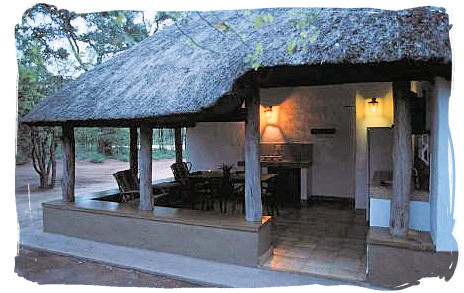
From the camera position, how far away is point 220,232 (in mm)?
4941

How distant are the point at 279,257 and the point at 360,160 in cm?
388

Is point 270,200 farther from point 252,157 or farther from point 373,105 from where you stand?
point 252,157

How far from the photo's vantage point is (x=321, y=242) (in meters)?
5.61

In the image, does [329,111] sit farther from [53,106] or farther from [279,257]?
[53,106]

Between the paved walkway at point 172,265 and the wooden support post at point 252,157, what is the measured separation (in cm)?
78

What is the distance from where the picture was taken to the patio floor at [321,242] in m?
4.55

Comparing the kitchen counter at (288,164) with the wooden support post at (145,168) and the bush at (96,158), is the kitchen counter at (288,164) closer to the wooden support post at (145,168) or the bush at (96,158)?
the wooden support post at (145,168)

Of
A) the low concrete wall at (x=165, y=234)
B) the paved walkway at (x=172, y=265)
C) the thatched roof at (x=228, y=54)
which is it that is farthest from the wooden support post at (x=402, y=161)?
the low concrete wall at (x=165, y=234)

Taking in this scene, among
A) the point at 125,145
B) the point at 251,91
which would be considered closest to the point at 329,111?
the point at 251,91

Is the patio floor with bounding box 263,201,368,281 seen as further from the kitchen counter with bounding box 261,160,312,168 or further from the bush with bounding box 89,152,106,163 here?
the bush with bounding box 89,152,106,163

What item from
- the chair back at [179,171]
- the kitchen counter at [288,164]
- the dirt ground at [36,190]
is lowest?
the dirt ground at [36,190]

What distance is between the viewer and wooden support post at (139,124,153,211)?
592cm

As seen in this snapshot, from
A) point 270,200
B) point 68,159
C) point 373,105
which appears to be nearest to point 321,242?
point 270,200

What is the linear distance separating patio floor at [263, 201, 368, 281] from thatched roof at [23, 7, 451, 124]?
239cm
